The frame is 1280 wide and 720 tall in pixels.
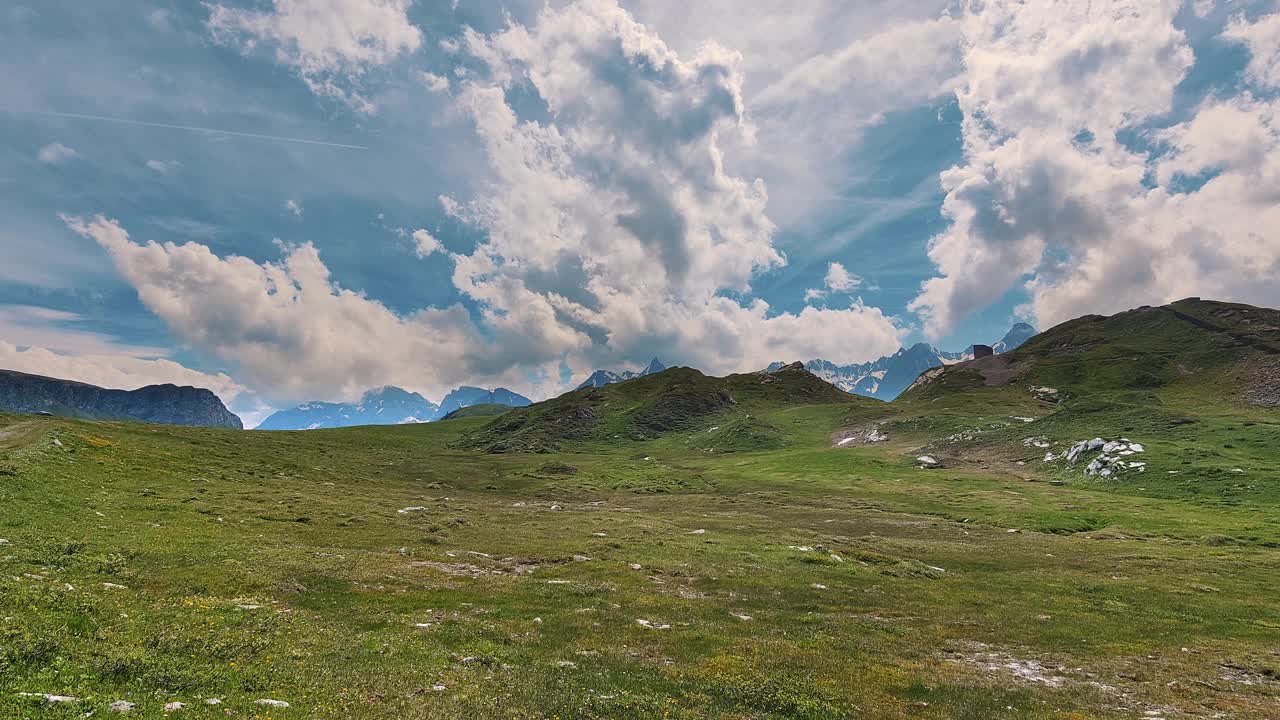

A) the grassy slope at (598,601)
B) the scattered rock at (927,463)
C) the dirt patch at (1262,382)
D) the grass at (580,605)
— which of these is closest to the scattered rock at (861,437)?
the scattered rock at (927,463)

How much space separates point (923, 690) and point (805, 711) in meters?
5.77

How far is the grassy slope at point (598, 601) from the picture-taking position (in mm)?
16062

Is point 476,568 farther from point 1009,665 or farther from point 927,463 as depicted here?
point 927,463

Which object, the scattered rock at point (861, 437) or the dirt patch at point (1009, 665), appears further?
the scattered rock at point (861, 437)

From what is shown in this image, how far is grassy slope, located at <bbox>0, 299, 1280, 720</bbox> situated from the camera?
16062 mm

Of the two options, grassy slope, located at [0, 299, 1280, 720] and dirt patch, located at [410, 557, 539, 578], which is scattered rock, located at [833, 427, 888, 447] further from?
dirt patch, located at [410, 557, 539, 578]

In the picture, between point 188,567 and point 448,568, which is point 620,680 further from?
point 188,567

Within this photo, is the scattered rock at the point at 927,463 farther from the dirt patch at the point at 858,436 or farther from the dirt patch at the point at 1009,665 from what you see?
the dirt patch at the point at 1009,665

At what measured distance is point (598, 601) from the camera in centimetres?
2964

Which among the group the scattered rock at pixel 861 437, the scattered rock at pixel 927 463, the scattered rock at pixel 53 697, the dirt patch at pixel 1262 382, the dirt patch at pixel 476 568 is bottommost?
the dirt patch at pixel 476 568

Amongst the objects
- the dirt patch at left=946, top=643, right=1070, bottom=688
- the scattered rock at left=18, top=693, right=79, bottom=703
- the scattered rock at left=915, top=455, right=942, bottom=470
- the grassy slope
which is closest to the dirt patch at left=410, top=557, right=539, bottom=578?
the grassy slope

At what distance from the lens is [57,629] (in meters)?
15.5

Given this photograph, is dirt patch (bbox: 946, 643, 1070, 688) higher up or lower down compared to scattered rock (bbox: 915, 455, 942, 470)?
lower down

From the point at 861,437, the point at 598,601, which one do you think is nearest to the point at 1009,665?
the point at 598,601
